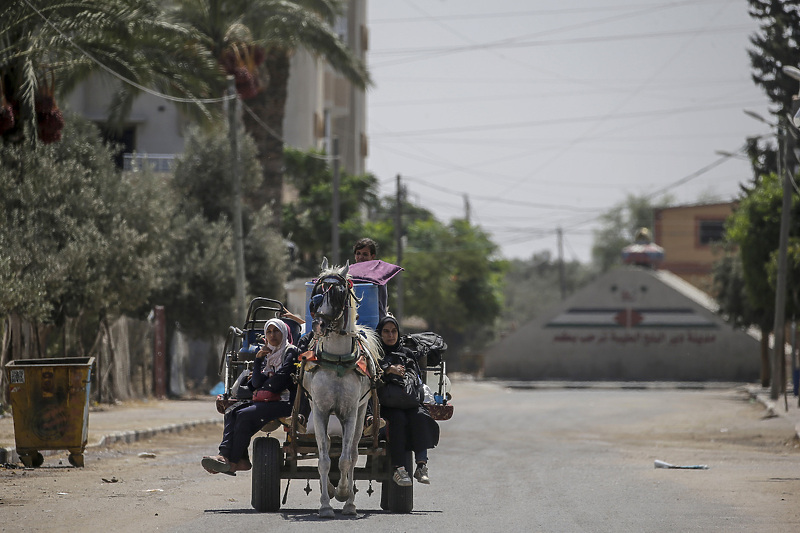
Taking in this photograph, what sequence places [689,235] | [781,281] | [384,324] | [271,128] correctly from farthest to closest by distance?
[689,235]
[271,128]
[781,281]
[384,324]

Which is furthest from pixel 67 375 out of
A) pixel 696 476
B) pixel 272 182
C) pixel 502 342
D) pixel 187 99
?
pixel 502 342

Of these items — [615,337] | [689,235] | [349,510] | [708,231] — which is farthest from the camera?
[689,235]

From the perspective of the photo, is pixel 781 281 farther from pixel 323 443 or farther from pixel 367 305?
pixel 323 443

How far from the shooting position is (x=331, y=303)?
9859 mm

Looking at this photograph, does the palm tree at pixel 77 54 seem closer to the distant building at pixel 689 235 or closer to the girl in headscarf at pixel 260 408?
the girl in headscarf at pixel 260 408

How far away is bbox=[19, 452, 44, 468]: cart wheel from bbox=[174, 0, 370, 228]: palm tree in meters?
17.4

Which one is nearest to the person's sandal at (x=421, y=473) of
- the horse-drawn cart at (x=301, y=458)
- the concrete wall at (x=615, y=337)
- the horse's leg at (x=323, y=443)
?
the horse-drawn cart at (x=301, y=458)

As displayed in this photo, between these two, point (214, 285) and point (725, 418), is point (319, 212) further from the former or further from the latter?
point (725, 418)

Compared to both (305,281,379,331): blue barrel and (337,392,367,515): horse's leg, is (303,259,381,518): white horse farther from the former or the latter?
(305,281,379,331): blue barrel

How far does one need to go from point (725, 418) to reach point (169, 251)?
15.2 m

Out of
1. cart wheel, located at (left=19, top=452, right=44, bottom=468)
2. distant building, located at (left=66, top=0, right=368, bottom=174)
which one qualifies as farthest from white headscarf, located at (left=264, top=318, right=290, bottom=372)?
distant building, located at (left=66, top=0, right=368, bottom=174)

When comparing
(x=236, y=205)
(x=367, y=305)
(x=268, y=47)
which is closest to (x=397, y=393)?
(x=367, y=305)

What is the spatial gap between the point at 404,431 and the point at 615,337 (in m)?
53.8

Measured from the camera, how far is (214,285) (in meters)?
32.5
